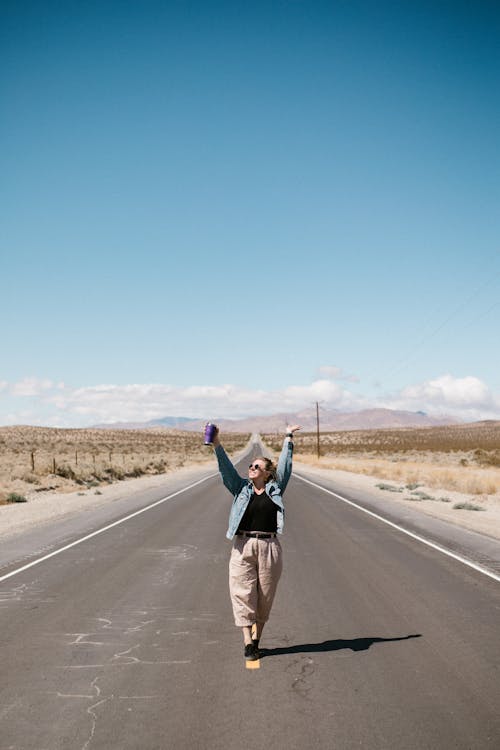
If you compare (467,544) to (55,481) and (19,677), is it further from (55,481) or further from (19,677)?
(55,481)

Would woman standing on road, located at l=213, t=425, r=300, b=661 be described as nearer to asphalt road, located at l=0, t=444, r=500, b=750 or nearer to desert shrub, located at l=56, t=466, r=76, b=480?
asphalt road, located at l=0, t=444, r=500, b=750

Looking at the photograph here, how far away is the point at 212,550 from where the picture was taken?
40.2 ft

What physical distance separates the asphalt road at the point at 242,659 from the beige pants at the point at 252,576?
1.56 feet

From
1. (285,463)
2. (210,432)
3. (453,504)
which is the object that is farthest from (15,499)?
(210,432)

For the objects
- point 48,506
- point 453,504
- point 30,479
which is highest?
point 30,479

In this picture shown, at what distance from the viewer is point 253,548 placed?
582 centimetres

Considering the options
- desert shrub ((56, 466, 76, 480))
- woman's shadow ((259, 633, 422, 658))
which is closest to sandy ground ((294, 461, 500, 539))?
woman's shadow ((259, 633, 422, 658))

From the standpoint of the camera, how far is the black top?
587cm

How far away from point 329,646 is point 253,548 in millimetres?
1384

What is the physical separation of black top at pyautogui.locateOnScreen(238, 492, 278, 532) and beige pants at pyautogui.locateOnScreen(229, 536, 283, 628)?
4.4 inches

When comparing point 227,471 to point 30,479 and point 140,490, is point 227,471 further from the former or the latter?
point 30,479

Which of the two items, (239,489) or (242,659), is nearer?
(242,659)

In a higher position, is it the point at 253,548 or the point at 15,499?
the point at 253,548

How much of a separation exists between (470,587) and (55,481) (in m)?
28.6
